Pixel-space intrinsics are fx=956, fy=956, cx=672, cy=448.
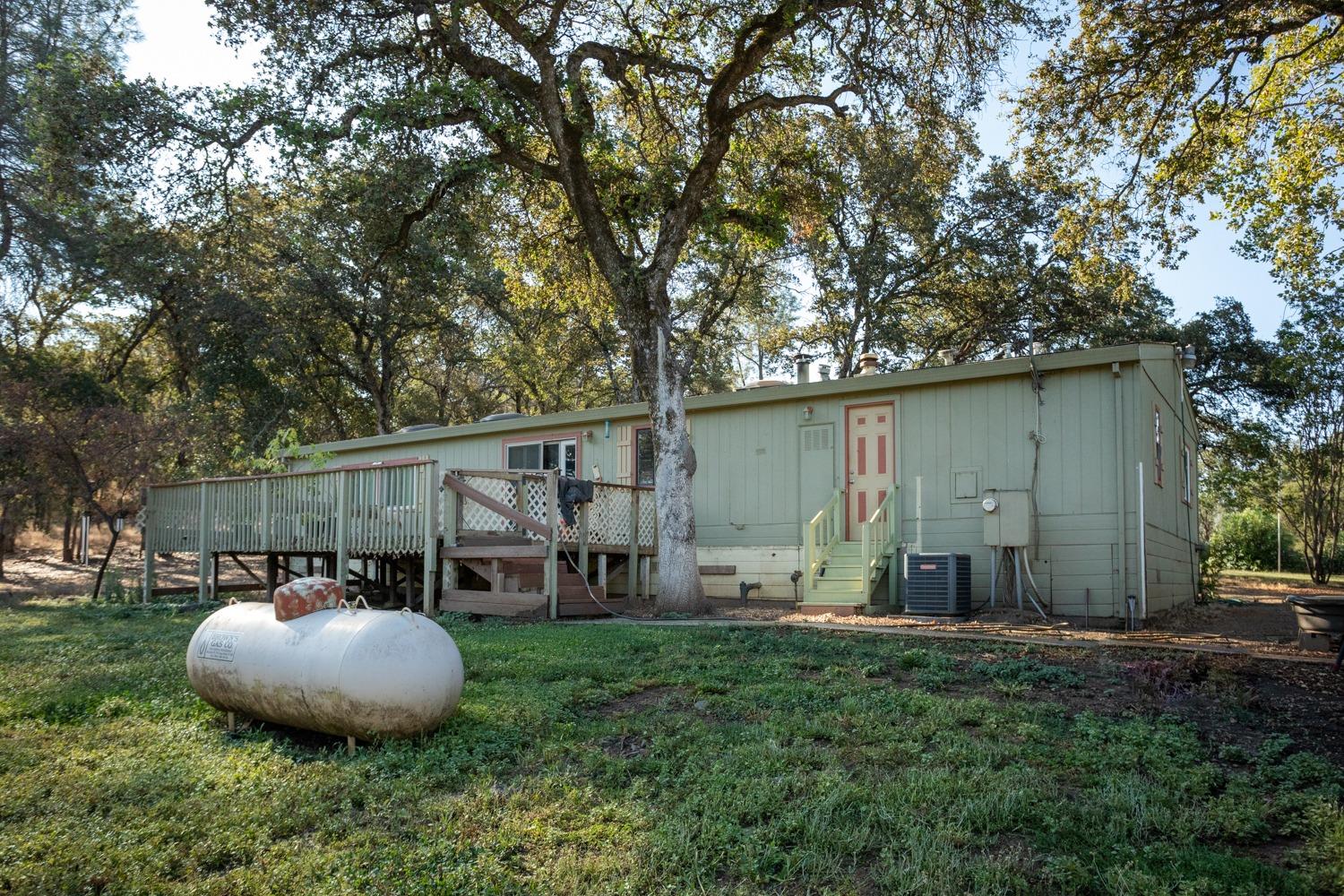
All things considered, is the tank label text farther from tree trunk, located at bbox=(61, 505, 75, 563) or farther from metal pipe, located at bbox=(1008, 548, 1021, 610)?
tree trunk, located at bbox=(61, 505, 75, 563)

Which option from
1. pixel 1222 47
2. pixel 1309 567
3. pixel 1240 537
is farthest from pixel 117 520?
pixel 1240 537

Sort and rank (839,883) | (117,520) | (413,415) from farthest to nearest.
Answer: (413,415), (117,520), (839,883)

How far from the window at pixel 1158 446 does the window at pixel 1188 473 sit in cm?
256

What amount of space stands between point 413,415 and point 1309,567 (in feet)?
89.2

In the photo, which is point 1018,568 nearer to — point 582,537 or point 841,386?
point 841,386

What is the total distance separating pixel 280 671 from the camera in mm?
4965

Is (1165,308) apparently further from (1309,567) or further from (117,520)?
(117,520)

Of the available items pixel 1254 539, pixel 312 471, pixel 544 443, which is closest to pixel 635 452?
pixel 544 443

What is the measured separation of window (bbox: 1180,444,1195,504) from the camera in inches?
575

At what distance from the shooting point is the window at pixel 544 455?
51.5 feet

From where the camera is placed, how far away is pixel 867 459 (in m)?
12.8

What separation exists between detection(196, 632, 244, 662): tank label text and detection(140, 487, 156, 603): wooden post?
31.5 feet

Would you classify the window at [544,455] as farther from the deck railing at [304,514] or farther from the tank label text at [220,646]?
the tank label text at [220,646]

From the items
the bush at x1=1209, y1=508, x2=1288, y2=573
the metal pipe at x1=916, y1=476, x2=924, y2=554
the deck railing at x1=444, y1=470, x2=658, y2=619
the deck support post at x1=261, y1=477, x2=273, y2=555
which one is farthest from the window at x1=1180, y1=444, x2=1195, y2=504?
the bush at x1=1209, y1=508, x2=1288, y2=573
